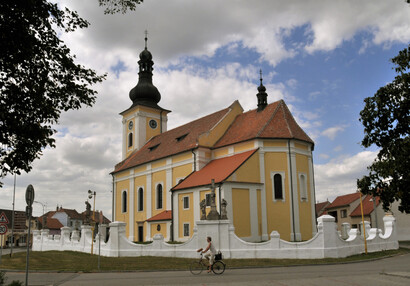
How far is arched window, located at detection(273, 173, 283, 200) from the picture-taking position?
99.3ft

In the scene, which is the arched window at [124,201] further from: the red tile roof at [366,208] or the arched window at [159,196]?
the red tile roof at [366,208]

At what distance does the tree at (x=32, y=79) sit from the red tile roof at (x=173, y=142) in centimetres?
2321

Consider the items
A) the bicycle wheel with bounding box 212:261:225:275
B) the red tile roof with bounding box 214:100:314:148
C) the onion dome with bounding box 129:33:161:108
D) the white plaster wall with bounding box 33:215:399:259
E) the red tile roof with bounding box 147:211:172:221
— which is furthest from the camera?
the onion dome with bounding box 129:33:161:108

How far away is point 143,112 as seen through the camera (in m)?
46.8

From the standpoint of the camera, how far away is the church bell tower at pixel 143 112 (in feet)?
154

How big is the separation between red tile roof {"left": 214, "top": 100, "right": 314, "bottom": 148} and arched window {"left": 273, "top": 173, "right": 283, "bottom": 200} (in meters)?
3.05

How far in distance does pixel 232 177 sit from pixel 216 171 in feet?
8.77

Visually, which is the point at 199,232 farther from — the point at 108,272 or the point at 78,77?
the point at 78,77


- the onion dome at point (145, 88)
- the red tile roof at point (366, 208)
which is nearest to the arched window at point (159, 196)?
the onion dome at point (145, 88)

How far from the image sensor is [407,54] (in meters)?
8.34

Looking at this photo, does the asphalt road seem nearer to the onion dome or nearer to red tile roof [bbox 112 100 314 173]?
red tile roof [bbox 112 100 314 173]

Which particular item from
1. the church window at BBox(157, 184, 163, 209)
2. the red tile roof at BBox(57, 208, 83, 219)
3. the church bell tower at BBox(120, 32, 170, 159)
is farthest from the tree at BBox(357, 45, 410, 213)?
the red tile roof at BBox(57, 208, 83, 219)

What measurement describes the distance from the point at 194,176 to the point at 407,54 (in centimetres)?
2559

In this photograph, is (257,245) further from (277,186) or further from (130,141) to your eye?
(130,141)
